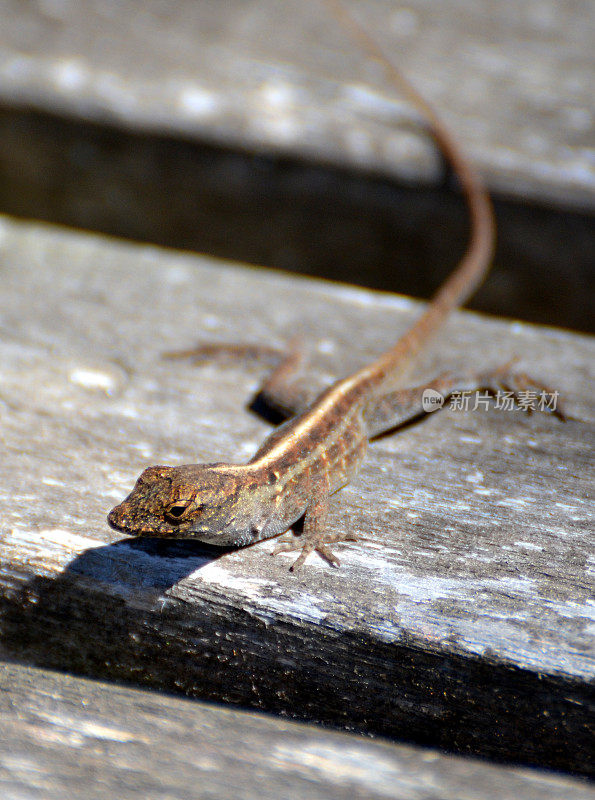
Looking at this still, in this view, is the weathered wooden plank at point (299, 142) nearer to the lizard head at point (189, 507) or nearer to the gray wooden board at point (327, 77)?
the gray wooden board at point (327, 77)

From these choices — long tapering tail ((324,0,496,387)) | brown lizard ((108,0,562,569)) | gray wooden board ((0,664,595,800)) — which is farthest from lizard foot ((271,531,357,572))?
long tapering tail ((324,0,496,387))

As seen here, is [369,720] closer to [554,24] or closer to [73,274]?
[73,274]

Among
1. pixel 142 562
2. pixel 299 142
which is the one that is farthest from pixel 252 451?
pixel 299 142

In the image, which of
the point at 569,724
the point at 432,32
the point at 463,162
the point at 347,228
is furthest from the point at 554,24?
the point at 569,724

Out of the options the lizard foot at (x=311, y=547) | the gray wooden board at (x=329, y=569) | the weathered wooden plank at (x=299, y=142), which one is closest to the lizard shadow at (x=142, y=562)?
the gray wooden board at (x=329, y=569)

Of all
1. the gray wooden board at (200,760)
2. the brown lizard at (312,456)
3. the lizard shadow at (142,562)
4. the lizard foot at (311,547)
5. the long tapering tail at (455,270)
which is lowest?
the gray wooden board at (200,760)

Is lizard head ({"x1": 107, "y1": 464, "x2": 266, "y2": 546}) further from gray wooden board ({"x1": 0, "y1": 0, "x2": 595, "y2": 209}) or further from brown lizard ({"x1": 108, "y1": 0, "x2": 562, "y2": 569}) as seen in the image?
gray wooden board ({"x1": 0, "y1": 0, "x2": 595, "y2": 209})
